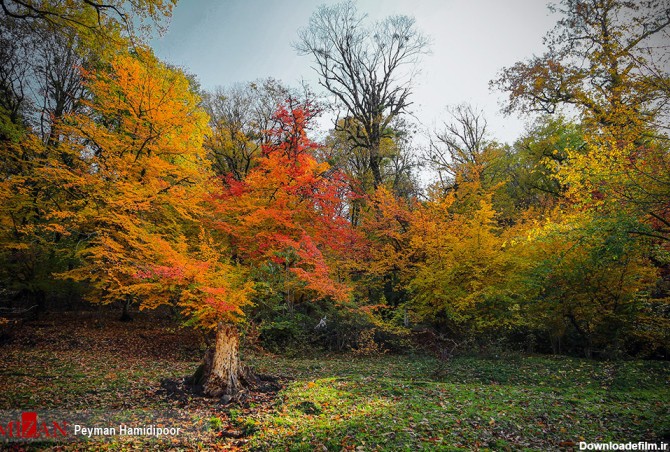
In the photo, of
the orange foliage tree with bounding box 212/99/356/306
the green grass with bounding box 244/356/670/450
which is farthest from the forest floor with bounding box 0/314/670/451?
the orange foliage tree with bounding box 212/99/356/306

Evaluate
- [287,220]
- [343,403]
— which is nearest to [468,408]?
[343,403]

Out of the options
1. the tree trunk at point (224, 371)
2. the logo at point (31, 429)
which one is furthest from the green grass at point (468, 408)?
the logo at point (31, 429)

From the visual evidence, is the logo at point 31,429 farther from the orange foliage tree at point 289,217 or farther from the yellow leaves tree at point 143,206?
the orange foliage tree at point 289,217

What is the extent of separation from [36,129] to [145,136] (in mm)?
8457

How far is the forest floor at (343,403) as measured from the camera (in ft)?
15.2

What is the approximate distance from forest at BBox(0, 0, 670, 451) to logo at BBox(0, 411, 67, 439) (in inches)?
9.1

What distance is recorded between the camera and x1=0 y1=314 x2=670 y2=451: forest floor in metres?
4.64

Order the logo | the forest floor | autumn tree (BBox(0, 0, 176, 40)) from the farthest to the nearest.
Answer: autumn tree (BBox(0, 0, 176, 40)) → the forest floor → the logo

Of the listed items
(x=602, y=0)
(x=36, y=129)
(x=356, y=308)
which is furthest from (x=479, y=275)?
(x=36, y=129)

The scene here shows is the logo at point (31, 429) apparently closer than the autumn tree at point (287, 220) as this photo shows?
Yes

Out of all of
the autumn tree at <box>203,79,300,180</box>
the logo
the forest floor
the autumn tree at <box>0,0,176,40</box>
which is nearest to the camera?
the logo

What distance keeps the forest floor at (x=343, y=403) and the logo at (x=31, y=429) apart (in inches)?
4.5

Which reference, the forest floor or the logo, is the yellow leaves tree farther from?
the logo

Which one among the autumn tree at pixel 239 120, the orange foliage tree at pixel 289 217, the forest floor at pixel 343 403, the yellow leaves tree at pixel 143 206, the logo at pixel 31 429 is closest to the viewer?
the logo at pixel 31 429
